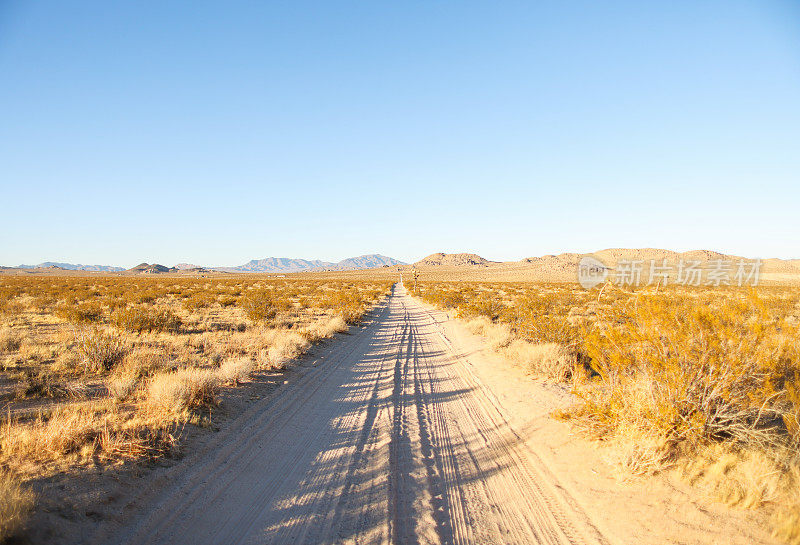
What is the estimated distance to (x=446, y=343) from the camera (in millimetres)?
14102

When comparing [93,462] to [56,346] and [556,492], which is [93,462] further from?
[56,346]

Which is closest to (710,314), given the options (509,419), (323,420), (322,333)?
(509,419)

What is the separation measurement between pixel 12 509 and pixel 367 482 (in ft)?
10.4

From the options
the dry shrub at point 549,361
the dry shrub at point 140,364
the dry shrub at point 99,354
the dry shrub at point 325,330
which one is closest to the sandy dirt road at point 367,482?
→ the dry shrub at point 549,361

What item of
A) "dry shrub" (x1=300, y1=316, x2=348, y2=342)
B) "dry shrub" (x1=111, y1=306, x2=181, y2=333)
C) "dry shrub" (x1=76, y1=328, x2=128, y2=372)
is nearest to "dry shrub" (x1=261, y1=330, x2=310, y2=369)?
"dry shrub" (x1=300, y1=316, x2=348, y2=342)

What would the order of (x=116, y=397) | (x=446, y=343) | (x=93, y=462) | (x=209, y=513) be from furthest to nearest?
(x=446, y=343) → (x=116, y=397) → (x=93, y=462) → (x=209, y=513)

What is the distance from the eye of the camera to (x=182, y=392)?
6.19 m

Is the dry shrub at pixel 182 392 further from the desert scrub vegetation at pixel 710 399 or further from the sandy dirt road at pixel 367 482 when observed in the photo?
the desert scrub vegetation at pixel 710 399

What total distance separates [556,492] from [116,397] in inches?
276

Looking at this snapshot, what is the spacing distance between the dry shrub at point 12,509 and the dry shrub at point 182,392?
265 centimetres

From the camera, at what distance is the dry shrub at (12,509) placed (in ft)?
9.47

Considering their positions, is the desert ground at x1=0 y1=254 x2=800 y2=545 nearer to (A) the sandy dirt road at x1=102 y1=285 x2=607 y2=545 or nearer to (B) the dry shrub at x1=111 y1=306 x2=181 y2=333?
(A) the sandy dirt road at x1=102 y1=285 x2=607 y2=545

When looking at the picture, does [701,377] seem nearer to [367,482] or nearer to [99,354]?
[367,482]

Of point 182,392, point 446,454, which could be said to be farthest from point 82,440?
point 446,454
